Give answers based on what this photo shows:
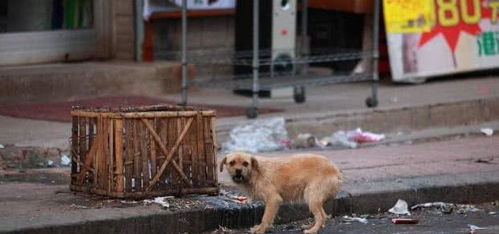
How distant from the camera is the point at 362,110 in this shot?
11.7 m

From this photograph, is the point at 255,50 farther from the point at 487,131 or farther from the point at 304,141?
the point at 487,131

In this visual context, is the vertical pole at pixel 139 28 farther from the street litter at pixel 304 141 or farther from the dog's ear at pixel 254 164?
the dog's ear at pixel 254 164

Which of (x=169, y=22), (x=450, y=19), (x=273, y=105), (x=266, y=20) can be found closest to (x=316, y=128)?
(x=273, y=105)

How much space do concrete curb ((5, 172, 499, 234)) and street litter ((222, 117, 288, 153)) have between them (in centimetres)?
226

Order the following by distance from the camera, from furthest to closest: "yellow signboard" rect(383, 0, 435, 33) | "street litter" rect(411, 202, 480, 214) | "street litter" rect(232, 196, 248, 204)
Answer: "yellow signboard" rect(383, 0, 435, 33), "street litter" rect(411, 202, 480, 214), "street litter" rect(232, 196, 248, 204)

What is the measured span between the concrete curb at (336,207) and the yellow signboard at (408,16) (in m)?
4.99

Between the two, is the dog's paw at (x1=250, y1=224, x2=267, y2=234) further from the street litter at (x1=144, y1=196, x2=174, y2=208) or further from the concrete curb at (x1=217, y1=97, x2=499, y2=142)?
the concrete curb at (x1=217, y1=97, x2=499, y2=142)

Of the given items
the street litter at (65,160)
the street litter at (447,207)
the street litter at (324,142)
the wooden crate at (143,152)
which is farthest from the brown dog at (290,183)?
the street litter at (324,142)

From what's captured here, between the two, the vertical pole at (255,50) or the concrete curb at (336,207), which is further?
the vertical pole at (255,50)

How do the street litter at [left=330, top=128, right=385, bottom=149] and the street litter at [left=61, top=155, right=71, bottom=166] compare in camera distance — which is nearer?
the street litter at [left=61, top=155, right=71, bottom=166]

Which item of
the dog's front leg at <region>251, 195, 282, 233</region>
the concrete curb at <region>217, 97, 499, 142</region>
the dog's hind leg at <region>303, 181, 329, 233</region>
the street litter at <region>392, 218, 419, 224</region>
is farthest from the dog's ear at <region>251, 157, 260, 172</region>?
the concrete curb at <region>217, 97, 499, 142</region>

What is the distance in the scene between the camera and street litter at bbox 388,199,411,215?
7.97 meters

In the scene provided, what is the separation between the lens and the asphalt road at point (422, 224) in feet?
23.9

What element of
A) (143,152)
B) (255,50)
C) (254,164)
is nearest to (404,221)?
(254,164)
